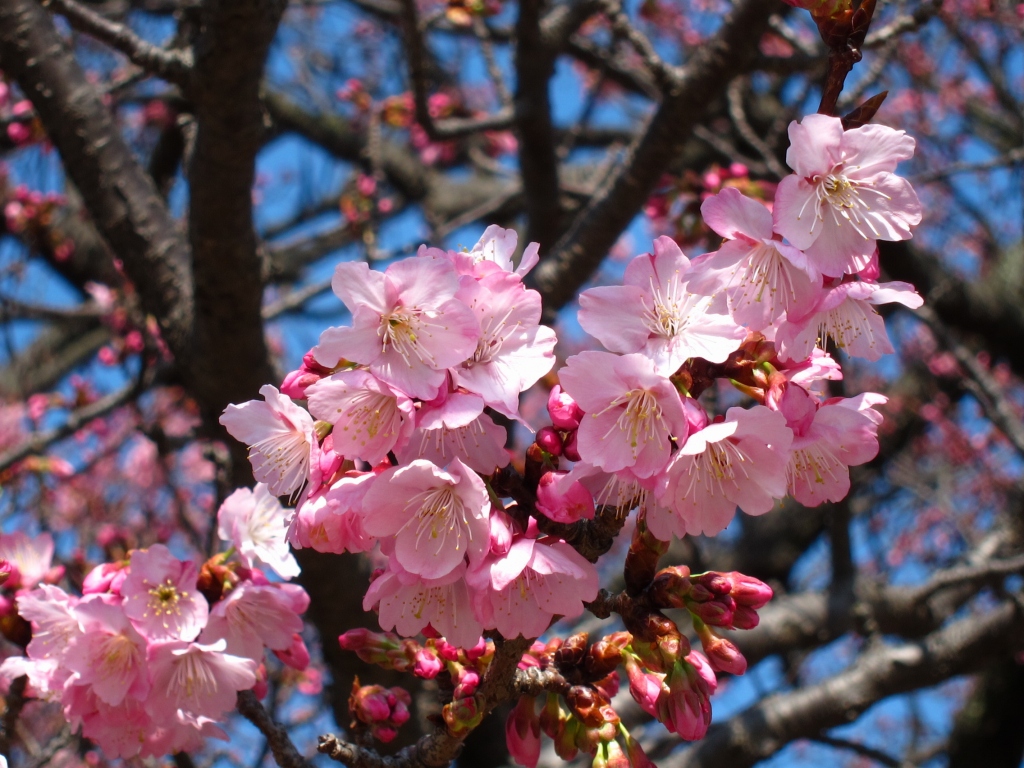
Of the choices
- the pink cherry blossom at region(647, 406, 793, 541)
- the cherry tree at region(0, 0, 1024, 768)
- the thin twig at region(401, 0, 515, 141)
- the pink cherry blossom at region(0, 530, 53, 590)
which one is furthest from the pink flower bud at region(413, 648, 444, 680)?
the thin twig at region(401, 0, 515, 141)

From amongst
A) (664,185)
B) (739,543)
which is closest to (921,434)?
(739,543)

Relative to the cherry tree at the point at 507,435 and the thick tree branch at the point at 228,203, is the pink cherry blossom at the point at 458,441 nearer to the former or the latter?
the cherry tree at the point at 507,435

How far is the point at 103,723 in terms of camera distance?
144cm

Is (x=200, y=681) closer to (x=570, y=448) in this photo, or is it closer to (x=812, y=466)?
(x=570, y=448)

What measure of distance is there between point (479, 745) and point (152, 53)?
8.27 feet

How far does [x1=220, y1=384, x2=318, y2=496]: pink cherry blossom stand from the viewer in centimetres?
117

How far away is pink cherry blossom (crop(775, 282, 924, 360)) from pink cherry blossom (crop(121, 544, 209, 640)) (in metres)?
1.00

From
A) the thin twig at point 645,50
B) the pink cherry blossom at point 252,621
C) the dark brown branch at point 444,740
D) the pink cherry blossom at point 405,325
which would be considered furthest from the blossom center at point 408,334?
the thin twig at point 645,50

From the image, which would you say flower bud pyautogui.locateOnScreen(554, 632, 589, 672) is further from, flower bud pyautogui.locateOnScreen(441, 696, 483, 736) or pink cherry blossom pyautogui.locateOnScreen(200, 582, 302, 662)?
pink cherry blossom pyautogui.locateOnScreen(200, 582, 302, 662)

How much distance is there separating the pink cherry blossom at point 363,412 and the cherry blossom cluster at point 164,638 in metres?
0.48

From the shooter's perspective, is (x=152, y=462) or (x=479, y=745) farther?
(x=152, y=462)

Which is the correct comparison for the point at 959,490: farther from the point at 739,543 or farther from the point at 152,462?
the point at 152,462

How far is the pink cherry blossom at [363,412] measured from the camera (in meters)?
1.01

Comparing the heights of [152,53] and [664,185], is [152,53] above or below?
above
